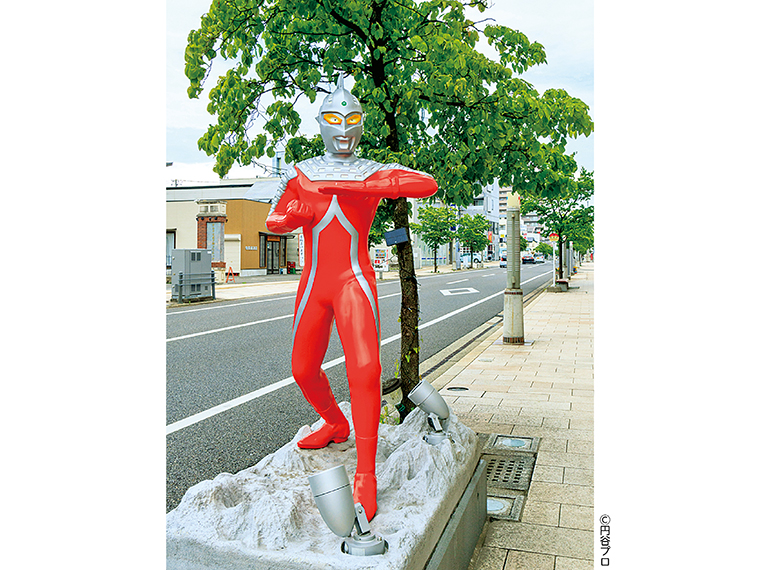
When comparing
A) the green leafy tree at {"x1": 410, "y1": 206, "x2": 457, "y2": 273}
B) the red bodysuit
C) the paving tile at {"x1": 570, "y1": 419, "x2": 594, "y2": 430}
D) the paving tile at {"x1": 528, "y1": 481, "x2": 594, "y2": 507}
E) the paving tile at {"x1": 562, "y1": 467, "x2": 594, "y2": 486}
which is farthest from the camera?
the green leafy tree at {"x1": 410, "y1": 206, "x2": 457, "y2": 273}

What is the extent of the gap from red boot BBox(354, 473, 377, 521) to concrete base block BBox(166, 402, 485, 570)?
0.04 meters

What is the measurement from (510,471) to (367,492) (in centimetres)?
199

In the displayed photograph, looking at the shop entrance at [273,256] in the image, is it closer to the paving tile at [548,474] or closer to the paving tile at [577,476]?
the paving tile at [548,474]

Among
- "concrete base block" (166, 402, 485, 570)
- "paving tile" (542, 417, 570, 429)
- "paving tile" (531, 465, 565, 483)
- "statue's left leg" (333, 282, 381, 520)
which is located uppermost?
"statue's left leg" (333, 282, 381, 520)

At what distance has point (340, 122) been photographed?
2.72 meters

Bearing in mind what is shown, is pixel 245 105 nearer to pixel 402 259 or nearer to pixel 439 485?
pixel 402 259

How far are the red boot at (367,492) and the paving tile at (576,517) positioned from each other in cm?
141

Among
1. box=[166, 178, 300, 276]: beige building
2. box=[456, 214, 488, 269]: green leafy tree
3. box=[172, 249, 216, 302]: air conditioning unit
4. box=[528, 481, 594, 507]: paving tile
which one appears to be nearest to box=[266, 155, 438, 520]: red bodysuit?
box=[528, 481, 594, 507]: paving tile

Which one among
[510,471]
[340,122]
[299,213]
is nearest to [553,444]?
[510,471]

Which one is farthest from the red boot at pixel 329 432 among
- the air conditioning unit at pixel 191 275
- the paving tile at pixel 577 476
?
the air conditioning unit at pixel 191 275

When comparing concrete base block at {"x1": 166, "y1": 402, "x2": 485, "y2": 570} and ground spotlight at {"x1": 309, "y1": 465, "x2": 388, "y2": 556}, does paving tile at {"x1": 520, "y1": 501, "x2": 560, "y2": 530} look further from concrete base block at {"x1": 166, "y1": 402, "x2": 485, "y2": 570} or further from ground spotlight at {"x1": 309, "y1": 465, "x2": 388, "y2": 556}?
ground spotlight at {"x1": 309, "y1": 465, "x2": 388, "y2": 556}

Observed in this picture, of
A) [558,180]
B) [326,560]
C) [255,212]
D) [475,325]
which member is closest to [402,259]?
[558,180]

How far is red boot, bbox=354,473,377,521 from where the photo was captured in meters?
2.44

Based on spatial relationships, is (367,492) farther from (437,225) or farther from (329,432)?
(437,225)
